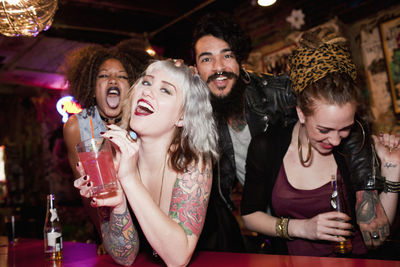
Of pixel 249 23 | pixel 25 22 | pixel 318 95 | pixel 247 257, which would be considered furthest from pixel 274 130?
pixel 249 23

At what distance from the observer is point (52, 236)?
183 cm

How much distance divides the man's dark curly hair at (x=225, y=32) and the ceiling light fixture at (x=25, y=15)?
1090mm

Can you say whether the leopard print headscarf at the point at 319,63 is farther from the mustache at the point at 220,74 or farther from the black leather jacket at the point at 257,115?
the mustache at the point at 220,74

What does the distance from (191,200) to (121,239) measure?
1.12ft

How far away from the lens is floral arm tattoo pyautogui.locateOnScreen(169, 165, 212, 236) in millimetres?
1524

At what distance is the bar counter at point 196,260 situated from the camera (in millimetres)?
1308

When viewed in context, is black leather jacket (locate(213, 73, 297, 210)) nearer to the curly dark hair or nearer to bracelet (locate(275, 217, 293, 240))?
bracelet (locate(275, 217, 293, 240))

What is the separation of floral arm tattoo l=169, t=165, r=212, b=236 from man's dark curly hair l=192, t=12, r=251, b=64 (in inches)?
58.4

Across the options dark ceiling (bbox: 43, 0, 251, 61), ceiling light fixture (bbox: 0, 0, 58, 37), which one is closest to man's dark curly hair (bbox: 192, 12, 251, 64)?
ceiling light fixture (bbox: 0, 0, 58, 37)

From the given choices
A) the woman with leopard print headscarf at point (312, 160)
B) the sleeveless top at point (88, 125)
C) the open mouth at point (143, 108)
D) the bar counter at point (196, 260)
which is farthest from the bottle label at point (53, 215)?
the woman with leopard print headscarf at point (312, 160)

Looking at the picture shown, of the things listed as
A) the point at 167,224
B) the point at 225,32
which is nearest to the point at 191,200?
the point at 167,224

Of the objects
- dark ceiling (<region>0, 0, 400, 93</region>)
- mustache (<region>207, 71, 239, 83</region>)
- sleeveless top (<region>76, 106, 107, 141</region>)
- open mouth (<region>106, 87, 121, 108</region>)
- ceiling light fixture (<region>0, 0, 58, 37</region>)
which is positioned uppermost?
dark ceiling (<region>0, 0, 400, 93</region>)

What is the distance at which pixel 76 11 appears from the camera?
5.35 m

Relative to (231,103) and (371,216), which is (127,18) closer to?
(231,103)
